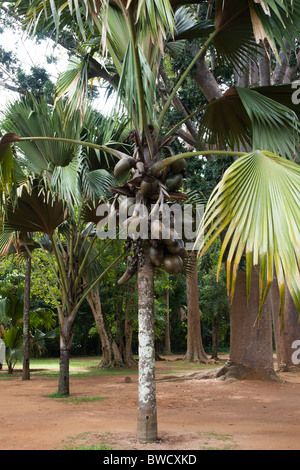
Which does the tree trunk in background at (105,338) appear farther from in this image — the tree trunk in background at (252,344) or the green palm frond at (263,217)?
the green palm frond at (263,217)

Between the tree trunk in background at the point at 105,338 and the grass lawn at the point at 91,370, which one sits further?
the tree trunk in background at the point at 105,338

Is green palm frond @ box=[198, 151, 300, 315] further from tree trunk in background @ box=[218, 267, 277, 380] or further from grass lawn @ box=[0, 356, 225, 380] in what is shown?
grass lawn @ box=[0, 356, 225, 380]

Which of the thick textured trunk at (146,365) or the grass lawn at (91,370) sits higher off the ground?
the thick textured trunk at (146,365)

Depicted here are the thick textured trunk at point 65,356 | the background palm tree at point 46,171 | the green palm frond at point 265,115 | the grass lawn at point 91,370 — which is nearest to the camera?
the green palm frond at point 265,115

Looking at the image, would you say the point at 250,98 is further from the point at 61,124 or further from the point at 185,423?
the point at 185,423

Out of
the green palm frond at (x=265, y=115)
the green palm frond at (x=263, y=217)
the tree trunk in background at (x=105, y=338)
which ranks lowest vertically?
the tree trunk in background at (x=105, y=338)

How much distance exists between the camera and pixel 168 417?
6832 millimetres

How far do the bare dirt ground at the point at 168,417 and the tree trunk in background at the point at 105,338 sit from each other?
5.51 meters

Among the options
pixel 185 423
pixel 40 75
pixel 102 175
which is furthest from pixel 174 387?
pixel 40 75

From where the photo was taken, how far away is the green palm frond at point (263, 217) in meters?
2.87

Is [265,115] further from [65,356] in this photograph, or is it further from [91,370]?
[91,370]

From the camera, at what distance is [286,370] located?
13820 millimetres

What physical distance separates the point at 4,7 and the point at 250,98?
11.9m

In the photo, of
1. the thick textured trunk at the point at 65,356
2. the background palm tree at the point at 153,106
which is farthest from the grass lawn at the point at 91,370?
the background palm tree at the point at 153,106
